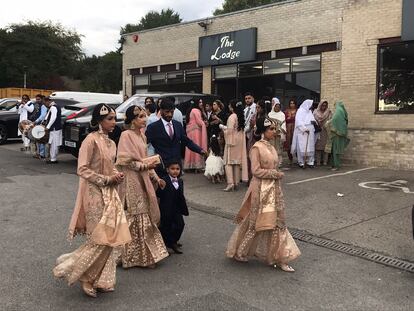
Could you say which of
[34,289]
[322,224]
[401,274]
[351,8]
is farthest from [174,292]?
[351,8]

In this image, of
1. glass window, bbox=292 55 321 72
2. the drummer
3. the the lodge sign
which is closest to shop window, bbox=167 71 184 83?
the the lodge sign

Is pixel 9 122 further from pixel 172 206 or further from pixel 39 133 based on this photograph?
pixel 172 206

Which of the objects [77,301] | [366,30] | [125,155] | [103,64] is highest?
[103,64]

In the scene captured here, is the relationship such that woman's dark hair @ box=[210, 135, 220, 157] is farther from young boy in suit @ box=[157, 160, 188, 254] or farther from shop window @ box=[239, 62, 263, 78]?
shop window @ box=[239, 62, 263, 78]

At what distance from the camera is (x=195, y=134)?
11.7 metres

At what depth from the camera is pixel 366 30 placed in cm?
1270

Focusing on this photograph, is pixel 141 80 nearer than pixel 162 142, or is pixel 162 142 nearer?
pixel 162 142

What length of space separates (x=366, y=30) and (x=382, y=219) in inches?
266

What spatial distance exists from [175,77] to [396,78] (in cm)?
914

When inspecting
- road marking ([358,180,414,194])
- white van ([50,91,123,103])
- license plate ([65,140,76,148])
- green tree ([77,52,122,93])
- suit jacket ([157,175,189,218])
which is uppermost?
green tree ([77,52,122,93])

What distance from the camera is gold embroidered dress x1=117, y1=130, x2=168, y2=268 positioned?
17.3ft

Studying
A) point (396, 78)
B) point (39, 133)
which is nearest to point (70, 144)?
point (39, 133)

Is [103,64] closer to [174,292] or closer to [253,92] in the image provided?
[253,92]

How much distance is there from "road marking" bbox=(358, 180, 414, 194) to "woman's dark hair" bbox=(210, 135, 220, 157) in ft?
9.52
